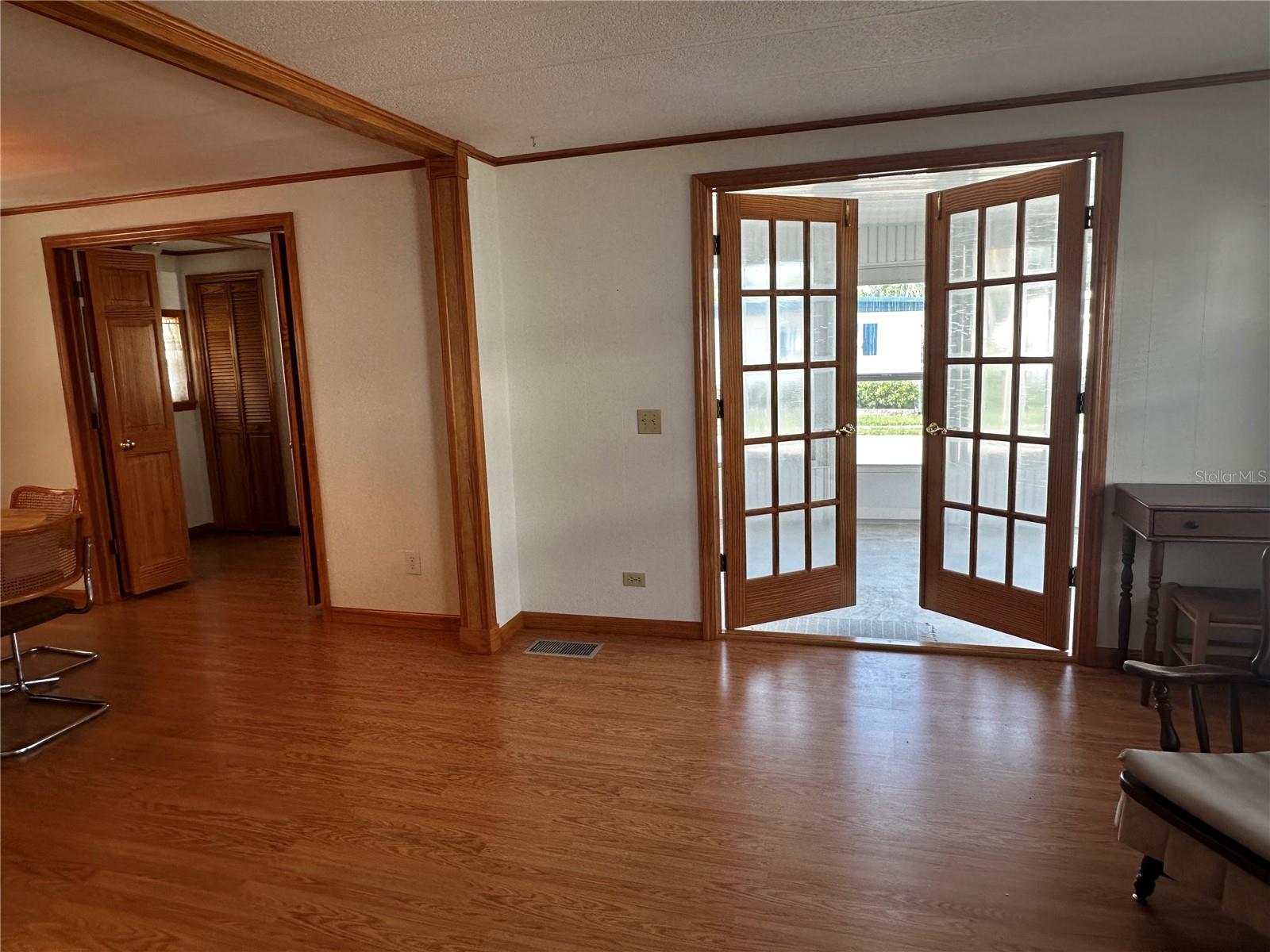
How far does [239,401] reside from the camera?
6824 millimetres

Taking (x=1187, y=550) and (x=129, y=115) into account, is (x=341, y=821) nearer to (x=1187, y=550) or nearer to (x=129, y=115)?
(x=129, y=115)

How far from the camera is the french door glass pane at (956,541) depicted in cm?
395

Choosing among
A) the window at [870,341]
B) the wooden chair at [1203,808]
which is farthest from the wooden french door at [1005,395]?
the window at [870,341]

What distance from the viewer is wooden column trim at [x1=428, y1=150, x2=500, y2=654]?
147 inches

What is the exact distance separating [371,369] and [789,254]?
2.24 m

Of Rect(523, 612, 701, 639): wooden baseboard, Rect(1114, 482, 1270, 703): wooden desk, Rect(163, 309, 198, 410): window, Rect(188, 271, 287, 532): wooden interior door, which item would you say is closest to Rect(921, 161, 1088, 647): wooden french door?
Rect(1114, 482, 1270, 703): wooden desk

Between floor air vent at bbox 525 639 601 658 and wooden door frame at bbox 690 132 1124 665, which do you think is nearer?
wooden door frame at bbox 690 132 1124 665

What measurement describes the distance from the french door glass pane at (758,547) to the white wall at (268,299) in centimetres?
418

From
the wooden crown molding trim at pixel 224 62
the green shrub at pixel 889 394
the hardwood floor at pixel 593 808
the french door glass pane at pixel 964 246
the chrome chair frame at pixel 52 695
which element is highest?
the wooden crown molding trim at pixel 224 62

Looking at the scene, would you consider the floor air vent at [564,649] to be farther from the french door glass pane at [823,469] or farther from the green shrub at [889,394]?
the green shrub at [889,394]

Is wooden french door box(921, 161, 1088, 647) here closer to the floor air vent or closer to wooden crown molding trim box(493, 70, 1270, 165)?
wooden crown molding trim box(493, 70, 1270, 165)

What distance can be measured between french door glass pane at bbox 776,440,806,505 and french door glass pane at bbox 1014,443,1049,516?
3.30 feet

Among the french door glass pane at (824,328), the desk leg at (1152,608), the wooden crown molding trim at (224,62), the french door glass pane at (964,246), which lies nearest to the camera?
the wooden crown molding trim at (224,62)

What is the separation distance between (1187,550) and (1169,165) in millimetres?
1600
